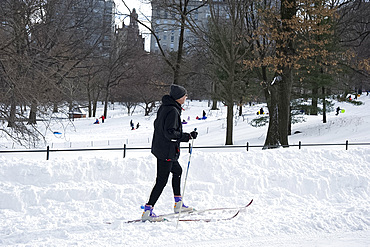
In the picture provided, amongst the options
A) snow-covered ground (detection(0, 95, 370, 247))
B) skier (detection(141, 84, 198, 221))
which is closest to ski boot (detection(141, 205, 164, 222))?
skier (detection(141, 84, 198, 221))

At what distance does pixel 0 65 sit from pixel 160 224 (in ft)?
20.3

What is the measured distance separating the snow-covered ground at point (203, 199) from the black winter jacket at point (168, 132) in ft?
3.53

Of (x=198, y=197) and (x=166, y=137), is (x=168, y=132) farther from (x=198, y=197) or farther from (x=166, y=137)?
(x=198, y=197)

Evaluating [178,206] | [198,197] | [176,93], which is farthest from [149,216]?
[176,93]

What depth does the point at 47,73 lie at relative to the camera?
9.53m

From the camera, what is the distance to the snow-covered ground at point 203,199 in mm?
4852

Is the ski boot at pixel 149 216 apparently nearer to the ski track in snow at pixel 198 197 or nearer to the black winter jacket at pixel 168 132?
the ski track in snow at pixel 198 197

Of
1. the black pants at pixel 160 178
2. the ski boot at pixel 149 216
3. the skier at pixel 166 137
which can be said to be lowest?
the ski boot at pixel 149 216

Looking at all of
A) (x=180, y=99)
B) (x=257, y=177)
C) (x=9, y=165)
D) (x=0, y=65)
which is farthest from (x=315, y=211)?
(x=0, y=65)

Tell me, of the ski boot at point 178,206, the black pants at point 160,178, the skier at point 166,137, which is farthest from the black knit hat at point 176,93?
the ski boot at point 178,206

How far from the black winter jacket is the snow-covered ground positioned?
3.53 ft

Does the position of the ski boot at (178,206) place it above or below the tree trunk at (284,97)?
below

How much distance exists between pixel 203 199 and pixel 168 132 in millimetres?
2142

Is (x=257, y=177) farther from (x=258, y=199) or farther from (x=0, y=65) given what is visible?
(x=0, y=65)
